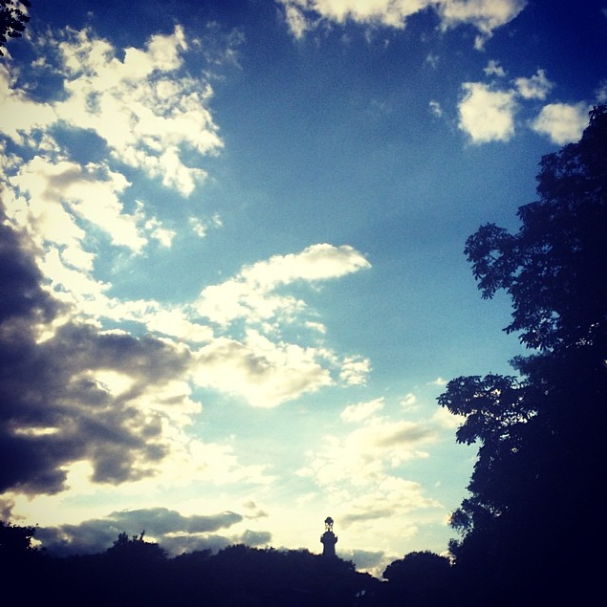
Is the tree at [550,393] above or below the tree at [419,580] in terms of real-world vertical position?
above

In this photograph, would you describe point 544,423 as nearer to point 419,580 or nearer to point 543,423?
point 543,423

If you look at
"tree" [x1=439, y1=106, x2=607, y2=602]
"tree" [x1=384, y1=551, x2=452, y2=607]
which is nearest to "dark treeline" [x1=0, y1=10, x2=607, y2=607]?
"tree" [x1=439, y1=106, x2=607, y2=602]

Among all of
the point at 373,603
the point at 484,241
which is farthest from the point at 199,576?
the point at 484,241

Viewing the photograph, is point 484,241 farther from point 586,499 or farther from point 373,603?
point 373,603

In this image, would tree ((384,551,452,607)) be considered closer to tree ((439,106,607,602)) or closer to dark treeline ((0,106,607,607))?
dark treeline ((0,106,607,607))

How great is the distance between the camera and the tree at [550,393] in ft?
34.4

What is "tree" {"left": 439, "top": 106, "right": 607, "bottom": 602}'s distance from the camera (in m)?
10.5

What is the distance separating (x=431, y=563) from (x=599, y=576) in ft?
102

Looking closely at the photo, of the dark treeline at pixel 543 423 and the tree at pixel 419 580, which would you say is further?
the tree at pixel 419 580

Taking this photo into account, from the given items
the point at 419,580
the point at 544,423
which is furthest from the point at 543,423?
the point at 419,580

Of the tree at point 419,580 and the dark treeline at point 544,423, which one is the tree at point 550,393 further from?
the tree at point 419,580

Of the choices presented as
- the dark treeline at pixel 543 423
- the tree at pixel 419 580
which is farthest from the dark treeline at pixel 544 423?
the tree at pixel 419 580

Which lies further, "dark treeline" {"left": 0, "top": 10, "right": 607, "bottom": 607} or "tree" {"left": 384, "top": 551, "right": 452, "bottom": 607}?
"tree" {"left": 384, "top": 551, "right": 452, "bottom": 607}

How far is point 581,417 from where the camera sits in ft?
35.5
